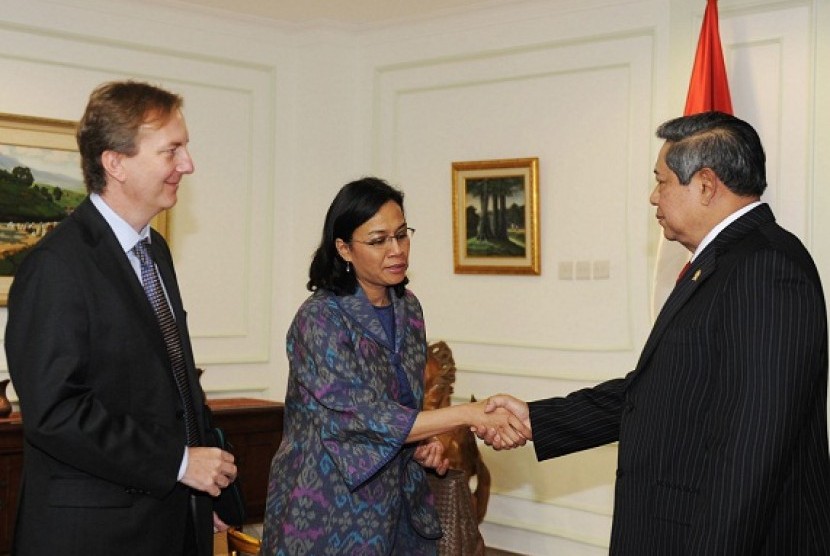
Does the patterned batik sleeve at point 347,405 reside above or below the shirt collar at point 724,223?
below

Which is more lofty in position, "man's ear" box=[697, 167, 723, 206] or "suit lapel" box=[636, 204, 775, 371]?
"man's ear" box=[697, 167, 723, 206]

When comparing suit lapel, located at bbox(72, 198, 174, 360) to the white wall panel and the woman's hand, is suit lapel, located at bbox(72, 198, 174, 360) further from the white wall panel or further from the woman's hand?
the white wall panel

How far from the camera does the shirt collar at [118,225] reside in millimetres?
2717

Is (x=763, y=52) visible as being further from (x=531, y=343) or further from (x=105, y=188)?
(x=105, y=188)

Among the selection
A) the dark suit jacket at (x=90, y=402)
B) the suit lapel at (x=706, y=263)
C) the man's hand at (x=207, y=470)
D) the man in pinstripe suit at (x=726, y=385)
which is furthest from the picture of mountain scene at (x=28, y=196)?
the suit lapel at (x=706, y=263)

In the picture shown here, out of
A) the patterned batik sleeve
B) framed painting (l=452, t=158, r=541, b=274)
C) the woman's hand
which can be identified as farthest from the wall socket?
the patterned batik sleeve

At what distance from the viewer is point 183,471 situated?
8.52 ft

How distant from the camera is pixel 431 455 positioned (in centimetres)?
338

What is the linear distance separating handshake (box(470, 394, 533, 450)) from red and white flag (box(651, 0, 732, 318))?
2.34 metres

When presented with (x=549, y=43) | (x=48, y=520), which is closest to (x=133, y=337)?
(x=48, y=520)

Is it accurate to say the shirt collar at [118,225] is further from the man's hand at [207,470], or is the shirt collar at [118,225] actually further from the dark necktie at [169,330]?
the man's hand at [207,470]

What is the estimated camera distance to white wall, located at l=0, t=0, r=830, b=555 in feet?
19.9

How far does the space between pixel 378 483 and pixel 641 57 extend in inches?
156

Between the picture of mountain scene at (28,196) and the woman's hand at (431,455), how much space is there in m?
3.90
